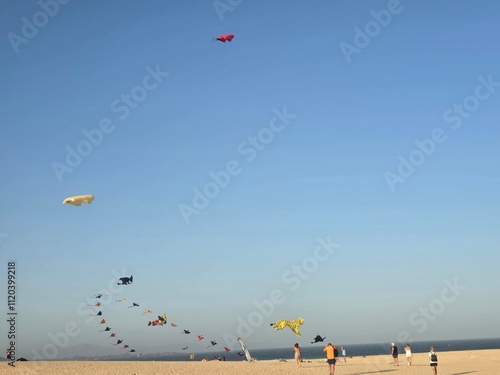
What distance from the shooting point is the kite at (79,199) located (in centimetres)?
2976

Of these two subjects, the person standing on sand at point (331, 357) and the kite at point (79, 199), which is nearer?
the kite at point (79, 199)

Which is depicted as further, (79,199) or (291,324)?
(291,324)

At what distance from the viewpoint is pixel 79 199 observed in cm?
3016

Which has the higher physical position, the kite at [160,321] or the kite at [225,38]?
the kite at [225,38]

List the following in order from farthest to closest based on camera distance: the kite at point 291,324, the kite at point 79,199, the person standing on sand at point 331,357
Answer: the kite at point 291,324 < the person standing on sand at point 331,357 < the kite at point 79,199

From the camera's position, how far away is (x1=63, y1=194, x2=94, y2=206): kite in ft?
97.6

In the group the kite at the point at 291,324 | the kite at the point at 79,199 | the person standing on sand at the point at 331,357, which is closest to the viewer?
the kite at the point at 79,199

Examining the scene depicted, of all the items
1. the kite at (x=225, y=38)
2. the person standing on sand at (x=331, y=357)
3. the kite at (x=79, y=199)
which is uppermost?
the kite at (x=225, y=38)

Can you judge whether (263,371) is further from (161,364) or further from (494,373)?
(494,373)

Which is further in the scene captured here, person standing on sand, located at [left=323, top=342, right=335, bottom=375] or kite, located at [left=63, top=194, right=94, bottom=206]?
person standing on sand, located at [left=323, top=342, right=335, bottom=375]

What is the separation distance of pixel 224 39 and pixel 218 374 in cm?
2043

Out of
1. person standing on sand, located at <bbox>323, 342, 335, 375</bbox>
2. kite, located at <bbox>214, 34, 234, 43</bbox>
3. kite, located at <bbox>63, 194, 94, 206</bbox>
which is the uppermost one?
kite, located at <bbox>214, 34, 234, 43</bbox>

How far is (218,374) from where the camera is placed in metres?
31.2

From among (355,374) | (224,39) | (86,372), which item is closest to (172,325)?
(86,372)
